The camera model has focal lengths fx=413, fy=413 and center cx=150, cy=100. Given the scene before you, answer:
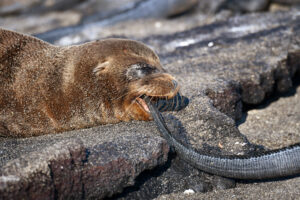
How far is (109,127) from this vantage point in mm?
3365

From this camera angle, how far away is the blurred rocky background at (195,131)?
2.66m

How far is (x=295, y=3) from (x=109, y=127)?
6675 millimetres

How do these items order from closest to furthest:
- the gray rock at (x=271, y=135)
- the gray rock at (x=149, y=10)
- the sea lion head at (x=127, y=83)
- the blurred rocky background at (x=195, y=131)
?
the blurred rocky background at (x=195, y=131) → the gray rock at (x=271, y=135) → the sea lion head at (x=127, y=83) → the gray rock at (x=149, y=10)

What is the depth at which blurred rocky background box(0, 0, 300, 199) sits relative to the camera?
105 inches

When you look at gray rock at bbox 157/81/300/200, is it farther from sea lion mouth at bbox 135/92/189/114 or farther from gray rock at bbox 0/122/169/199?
sea lion mouth at bbox 135/92/189/114

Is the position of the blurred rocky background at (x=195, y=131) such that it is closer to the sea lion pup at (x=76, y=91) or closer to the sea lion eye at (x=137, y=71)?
the sea lion pup at (x=76, y=91)

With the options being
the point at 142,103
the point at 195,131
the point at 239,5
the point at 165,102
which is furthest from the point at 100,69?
the point at 239,5

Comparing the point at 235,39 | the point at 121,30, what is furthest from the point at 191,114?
the point at 121,30

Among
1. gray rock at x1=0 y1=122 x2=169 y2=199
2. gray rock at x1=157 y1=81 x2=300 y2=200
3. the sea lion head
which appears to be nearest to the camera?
gray rock at x1=0 y1=122 x2=169 y2=199

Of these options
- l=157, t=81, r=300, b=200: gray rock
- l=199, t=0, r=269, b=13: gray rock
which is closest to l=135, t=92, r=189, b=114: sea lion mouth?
l=157, t=81, r=300, b=200: gray rock

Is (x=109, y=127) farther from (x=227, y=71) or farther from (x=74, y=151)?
(x=227, y=71)

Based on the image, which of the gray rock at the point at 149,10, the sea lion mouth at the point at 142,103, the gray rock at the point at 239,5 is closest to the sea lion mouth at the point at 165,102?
the sea lion mouth at the point at 142,103

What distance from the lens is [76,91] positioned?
3.32 metres

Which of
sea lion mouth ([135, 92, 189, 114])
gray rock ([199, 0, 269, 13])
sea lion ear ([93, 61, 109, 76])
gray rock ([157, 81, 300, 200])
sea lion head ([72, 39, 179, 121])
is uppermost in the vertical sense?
sea lion ear ([93, 61, 109, 76])
